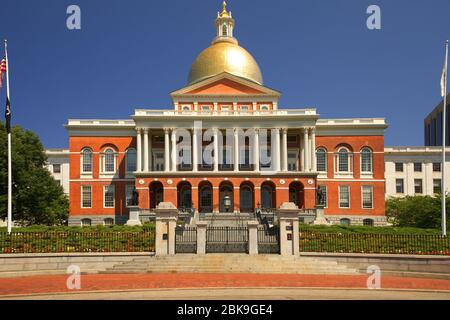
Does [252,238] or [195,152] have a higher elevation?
[195,152]

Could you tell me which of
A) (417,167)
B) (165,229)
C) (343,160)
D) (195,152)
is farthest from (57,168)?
(165,229)

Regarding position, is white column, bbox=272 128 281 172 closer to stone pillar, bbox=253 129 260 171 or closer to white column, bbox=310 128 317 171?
stone pillar, bbox=253 129 260 171

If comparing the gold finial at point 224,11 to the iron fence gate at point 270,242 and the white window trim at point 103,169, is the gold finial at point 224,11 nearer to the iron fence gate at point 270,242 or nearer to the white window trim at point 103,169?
the white window trim at point 103,169

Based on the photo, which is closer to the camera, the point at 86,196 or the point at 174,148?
the point at 174,148

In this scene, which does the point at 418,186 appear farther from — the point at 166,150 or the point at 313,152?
the point at 166,150

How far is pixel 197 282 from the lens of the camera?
16594 millimetres

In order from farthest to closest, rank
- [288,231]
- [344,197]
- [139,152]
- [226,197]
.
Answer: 1. [344,197]
2. [226,197]
3. [139,152]
4. [288,231]

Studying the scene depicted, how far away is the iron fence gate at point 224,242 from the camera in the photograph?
876 inches

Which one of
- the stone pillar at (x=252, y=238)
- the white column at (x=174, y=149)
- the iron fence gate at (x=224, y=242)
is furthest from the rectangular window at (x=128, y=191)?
the stone pillar at (x=252, y=238)

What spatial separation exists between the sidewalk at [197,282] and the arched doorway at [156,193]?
109ft

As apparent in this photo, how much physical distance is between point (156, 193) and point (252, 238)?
33.3 m

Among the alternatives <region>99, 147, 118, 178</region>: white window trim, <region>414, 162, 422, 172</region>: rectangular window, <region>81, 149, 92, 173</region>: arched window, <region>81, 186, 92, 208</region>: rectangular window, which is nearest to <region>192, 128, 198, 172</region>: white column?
<region>99, 147, 118, 178</region>: white window trim
